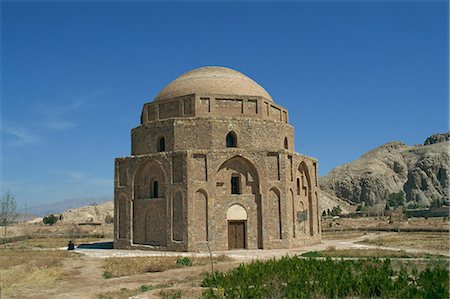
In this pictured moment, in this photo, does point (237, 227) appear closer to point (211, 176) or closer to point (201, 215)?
point (201, 215)

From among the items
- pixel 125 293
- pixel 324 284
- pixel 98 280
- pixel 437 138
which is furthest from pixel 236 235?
pixel 437 138

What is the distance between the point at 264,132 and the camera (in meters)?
30.3

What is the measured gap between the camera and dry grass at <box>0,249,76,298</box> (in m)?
16.1

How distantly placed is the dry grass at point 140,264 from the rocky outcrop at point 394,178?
113547 millimetres

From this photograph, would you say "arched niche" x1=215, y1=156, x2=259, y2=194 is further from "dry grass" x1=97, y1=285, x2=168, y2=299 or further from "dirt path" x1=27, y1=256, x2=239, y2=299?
"dry grass" x1=97, y1=285, x2=168, y2=299

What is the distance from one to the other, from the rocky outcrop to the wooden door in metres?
107

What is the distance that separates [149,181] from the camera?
30.8 metres

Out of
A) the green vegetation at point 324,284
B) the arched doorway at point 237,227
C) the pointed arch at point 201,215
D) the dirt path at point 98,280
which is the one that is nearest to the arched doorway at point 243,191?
the arched doorway at point 237,227

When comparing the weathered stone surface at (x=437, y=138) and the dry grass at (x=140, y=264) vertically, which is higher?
the weathered stone surface at (x=437, y=138)

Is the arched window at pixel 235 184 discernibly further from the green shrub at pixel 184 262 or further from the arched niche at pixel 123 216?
the arched niche at pixel 123 216

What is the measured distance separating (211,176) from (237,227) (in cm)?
385

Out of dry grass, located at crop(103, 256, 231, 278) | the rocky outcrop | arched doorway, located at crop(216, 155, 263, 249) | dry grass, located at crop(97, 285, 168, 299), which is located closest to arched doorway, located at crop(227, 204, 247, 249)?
arched doorway, located at crop(216, 155, 263, 249)

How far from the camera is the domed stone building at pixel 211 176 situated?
27875mm

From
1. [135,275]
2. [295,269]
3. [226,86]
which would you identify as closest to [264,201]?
[226,86]
